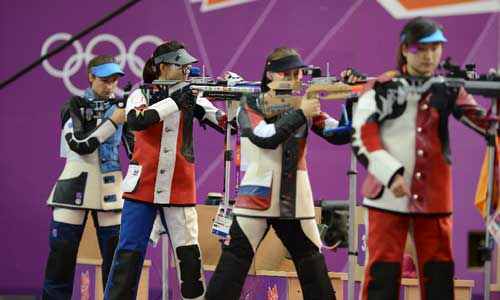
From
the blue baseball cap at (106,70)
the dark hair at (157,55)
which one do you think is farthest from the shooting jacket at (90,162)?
the dark hair at (157,55)

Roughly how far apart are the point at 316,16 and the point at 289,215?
310 cm

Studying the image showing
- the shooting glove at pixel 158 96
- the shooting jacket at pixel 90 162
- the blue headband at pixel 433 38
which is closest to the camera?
the blue headband at pixel 433 38

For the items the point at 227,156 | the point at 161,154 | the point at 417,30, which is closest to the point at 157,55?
the point at 161,154

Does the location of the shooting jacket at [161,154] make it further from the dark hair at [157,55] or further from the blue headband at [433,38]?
the blue headband at [433,38]

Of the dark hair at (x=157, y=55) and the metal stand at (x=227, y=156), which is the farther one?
the metal stand at (x=227, y=156)

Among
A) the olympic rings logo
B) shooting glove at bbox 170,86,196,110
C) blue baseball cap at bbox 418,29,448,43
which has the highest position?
the olympic rings logo

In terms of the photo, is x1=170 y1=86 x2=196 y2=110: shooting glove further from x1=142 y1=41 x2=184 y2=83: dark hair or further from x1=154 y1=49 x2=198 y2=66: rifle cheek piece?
x1=142 y1=41 x2=184 y2=83: dark hair

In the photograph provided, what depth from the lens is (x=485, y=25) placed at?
812cm

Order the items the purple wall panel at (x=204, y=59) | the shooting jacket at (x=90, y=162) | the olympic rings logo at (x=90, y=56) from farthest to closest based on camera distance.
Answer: the olympic rings logo at (x=90, y=56) → the purple wall panel at (x=204, y=59) → the shooting jacket at (x=90, y=162)

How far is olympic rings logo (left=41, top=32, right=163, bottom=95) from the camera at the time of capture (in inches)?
332

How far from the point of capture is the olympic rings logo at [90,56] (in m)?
8.45

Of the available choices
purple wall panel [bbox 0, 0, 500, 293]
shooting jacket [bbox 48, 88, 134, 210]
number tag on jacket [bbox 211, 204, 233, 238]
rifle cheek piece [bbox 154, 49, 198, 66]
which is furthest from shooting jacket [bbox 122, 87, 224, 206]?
purple wall panel [bbox 0, 0, 500, 293]

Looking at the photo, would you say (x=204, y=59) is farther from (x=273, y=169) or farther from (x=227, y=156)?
(x=273, y=169)

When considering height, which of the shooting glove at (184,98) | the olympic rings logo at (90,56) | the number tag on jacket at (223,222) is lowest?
the number tag on jacket at (223,222)
